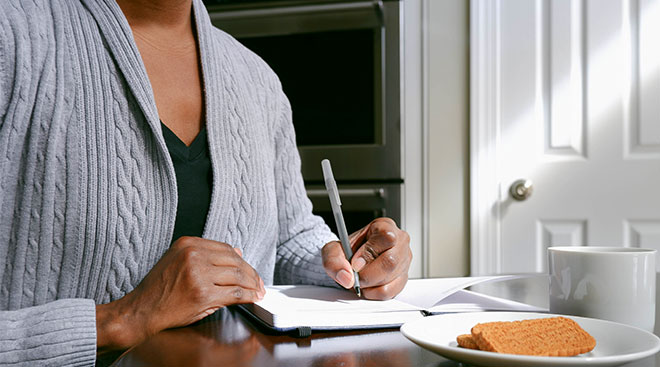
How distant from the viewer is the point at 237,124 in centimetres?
106

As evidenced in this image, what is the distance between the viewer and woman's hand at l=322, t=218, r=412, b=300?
2.57ft

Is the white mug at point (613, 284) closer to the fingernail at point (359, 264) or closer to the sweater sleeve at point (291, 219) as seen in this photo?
the fingernail at point (359, 264)

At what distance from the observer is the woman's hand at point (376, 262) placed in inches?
30.8

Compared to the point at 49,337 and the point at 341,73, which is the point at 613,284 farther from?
the point at 341,73

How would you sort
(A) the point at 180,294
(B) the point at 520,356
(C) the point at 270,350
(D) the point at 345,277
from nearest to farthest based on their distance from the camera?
(B) the point at 520,356, (C) the point at 270,350, (A) the point at 180,294, (D) the point at 345,277

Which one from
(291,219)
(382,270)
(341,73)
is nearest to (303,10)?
(341,73)

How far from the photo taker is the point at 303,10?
2.04m

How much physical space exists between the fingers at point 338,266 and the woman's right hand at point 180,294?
12cm

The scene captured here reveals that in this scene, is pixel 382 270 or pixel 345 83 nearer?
pixel 382 270

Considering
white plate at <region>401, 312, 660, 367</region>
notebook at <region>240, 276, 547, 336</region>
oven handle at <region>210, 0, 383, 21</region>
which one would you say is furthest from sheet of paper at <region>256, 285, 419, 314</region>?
oven handle at <region>210, 0, 383, 21</region>

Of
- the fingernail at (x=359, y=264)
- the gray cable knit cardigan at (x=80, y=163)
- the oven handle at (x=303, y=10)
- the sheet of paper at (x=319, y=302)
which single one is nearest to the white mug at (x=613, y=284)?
the sheet of paper at (x=319, y=302)

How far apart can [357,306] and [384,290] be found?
100 mm

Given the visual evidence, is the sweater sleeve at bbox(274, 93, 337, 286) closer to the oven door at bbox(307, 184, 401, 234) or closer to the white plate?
the white plate

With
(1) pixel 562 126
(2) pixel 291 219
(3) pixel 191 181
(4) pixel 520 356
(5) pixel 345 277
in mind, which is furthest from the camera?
(1) pixel 562 126
